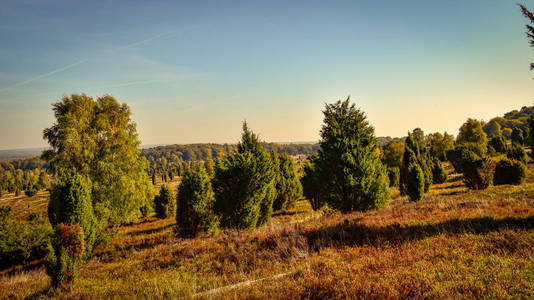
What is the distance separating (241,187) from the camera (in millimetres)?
12117

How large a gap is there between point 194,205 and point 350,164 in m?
9.80

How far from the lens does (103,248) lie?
1546cm

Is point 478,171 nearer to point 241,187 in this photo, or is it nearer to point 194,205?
point 241,187

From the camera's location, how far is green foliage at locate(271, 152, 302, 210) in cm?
2647

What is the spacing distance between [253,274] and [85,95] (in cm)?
2546

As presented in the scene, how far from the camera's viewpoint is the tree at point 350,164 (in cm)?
1135

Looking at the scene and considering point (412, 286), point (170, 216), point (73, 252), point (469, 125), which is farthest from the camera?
point (469, 125)

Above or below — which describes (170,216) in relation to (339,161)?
below

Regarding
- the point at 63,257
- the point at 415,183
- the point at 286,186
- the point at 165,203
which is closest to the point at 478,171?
the point at 415,183

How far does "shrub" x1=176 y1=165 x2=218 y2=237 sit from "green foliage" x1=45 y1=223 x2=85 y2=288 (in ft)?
22.7

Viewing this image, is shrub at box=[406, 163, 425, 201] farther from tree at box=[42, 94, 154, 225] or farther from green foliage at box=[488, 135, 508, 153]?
green foliage at box=[488, 135, 508, 153]

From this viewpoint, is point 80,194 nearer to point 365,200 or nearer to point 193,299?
point 193,299

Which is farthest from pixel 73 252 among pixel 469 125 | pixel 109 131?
pixel 469 125

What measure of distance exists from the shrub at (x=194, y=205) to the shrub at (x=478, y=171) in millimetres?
23567
